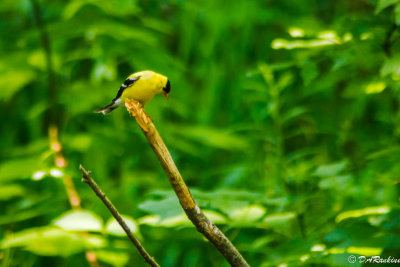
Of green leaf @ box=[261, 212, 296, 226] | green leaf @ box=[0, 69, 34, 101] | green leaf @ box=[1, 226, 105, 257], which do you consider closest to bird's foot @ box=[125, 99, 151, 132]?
green leaf @ box=[261, 212, 296, 226]

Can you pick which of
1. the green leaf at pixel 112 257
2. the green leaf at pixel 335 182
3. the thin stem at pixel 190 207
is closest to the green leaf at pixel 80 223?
the green leaf at pixel 112 257

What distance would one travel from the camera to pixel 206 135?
2504 mm

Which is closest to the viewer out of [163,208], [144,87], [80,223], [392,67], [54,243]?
[392,67]

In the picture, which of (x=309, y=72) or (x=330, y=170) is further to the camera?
(x=330, y=170)

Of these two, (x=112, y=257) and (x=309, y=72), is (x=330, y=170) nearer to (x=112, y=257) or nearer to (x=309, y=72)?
(x=309, y=72)

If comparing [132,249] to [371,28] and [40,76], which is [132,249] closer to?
[40,76]

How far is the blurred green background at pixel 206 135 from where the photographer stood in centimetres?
142

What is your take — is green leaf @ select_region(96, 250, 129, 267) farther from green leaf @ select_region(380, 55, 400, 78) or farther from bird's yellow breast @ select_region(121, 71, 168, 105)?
green leaf @ select_region(380, 55, 400, 78)

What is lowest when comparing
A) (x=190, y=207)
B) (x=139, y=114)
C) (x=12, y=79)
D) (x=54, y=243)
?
(x=190, y=207)

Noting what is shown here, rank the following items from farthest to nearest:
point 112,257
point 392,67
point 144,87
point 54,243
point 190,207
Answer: point 112,257
point 54,243
point 144,87
point 392,67
point 190,207

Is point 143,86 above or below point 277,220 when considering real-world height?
above

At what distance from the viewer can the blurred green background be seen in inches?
56.1

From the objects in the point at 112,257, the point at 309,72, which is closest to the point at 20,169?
the point at 112,257

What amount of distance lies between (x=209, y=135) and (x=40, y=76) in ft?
3.61
